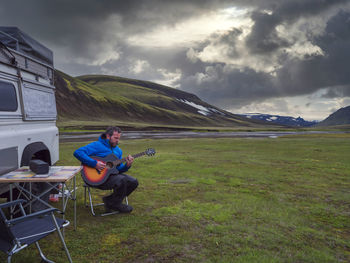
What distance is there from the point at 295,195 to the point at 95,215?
6299 millimetres

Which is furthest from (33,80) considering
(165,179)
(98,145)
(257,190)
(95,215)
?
(257,190)

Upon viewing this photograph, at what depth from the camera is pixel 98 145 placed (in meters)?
6.01

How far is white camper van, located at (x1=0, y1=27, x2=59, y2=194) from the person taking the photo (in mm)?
4707

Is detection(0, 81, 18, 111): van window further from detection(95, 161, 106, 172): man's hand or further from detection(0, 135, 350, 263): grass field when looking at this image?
detection(0, 135, 350, 263): grass field

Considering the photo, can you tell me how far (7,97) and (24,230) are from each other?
269cm

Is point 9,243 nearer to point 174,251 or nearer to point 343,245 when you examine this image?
point 174,251

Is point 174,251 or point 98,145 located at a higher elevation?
point 98,145

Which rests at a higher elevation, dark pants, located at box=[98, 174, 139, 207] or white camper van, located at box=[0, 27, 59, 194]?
white camper van, located at box=[0, 27, 59, 194]

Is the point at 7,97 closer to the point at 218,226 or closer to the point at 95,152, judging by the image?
the point at 95,152

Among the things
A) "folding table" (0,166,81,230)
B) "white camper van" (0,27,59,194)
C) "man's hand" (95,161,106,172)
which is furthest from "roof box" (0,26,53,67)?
"man's hand" (95,161,106,172)

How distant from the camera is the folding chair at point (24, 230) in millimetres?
3033

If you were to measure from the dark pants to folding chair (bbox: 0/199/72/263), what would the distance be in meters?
1.95

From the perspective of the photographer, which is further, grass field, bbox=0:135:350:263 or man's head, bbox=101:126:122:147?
man's head, bbox=101:126:122:147

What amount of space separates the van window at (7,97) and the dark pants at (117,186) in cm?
254
